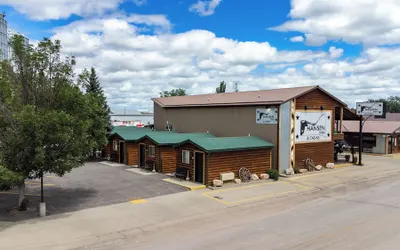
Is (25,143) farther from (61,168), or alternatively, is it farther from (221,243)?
(221,243)

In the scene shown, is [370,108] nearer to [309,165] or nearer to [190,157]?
[309,165]

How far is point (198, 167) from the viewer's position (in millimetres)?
20531

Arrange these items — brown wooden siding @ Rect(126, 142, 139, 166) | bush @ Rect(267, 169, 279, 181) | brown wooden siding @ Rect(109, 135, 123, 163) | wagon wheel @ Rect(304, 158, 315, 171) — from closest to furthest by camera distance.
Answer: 1. bush @ Rect(267, 169, 279, 181)
2. wagon wheel @ Rect(304, 158, 315, 171)
3. brown wooden siding @ Rect(126, 142, 139, 166)
4. brown wooden siding @ Rect(109, 135, 123, 163)

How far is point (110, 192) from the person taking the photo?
18141mm

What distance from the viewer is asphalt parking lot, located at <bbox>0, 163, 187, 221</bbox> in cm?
1527

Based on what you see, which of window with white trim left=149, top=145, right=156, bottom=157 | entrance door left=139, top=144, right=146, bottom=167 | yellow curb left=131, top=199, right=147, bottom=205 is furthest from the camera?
entrance door left=139, top=144, right=146, bottom=167

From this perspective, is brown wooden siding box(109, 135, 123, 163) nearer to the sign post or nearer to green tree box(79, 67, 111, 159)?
green tree box(79, 67, 111, 159)

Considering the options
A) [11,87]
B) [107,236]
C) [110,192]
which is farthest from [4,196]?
[107,236]

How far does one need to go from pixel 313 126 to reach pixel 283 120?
3.76m

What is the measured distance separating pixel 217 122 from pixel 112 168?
9559 millimetres

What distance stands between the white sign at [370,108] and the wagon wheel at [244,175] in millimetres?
15103

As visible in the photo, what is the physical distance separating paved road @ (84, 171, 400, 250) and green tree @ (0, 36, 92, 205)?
505 cm

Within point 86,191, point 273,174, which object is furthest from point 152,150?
point 273,174

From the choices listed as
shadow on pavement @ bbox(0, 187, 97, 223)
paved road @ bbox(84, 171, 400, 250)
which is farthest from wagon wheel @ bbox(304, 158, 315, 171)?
shadow on pavement @ bbox(0, 187, 97, 223)
